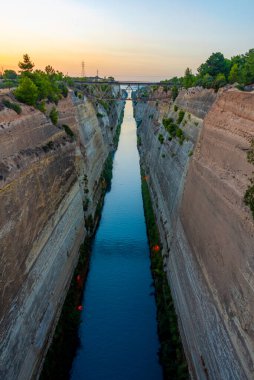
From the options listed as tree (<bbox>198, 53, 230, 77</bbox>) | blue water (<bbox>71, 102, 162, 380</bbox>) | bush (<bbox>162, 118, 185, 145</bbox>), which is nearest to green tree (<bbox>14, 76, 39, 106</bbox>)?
bush (<bbox>162, 118, 185, 145</bbox>)

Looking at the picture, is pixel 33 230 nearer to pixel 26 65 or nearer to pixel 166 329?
pixel 166 329

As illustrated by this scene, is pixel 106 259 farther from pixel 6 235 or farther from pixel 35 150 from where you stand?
pixel 6 235

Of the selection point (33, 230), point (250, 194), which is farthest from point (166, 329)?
point (250, 194)

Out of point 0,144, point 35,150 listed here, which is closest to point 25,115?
point 35,150

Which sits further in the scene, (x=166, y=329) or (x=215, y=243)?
(x=166, y=329)

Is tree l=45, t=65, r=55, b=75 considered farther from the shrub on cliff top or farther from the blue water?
the shrub on cliff top
